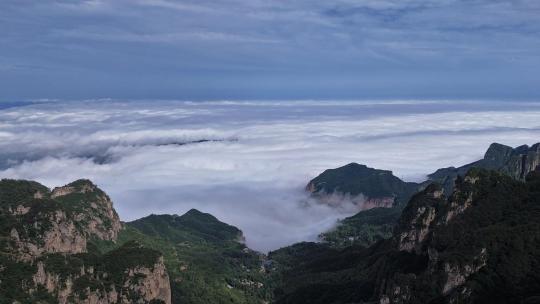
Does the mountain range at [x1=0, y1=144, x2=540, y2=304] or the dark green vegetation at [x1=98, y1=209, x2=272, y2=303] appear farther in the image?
the dark green vegetation at [x1=98, y1=209, x2=272, y2=303]

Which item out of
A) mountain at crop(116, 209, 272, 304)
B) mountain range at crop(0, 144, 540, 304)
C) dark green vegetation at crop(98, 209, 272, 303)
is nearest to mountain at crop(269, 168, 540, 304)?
mountain range at crop(0, 144, 540, 304)

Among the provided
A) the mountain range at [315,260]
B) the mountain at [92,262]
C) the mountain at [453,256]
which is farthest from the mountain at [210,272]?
the mountain at [453,256]

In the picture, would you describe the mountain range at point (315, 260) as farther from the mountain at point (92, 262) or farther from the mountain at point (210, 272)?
the mountain at point (210, 272)

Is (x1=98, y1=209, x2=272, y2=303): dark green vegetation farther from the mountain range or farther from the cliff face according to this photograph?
the cliff face

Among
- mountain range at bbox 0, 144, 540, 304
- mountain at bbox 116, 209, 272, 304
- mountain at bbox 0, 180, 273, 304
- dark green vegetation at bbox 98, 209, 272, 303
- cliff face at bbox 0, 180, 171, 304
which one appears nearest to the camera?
mountain range at bbox 0, 144, 540, 304

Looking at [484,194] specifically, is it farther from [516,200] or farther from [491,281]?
[491,281]

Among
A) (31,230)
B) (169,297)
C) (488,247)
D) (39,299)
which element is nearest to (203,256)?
(169,297)

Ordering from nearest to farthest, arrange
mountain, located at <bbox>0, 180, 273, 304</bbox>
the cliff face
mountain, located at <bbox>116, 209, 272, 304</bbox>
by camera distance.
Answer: the cliff face < mountain, located at <bbox>0, 180, 273, 304</bbox> < mountain, located at <bbox>116, 209, 272, 304</bbox>
